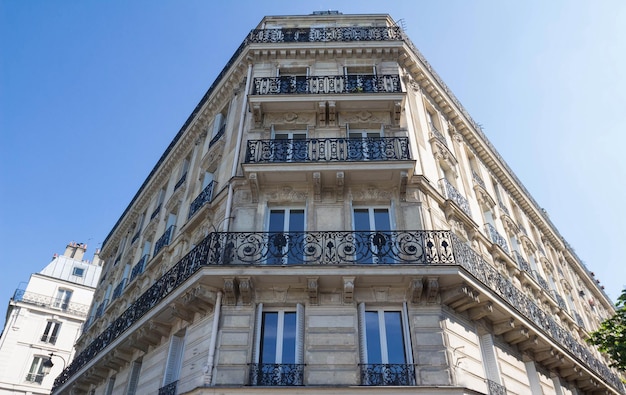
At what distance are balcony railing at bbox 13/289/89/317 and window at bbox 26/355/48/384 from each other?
3834 millimetres

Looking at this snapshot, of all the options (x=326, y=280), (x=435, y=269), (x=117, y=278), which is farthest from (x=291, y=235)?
(x=117, y=278)

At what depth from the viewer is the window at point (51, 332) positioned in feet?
102

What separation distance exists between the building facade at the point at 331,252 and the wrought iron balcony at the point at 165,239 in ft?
0.36

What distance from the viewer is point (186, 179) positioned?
49.5ft

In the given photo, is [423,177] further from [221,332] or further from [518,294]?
[221,332]

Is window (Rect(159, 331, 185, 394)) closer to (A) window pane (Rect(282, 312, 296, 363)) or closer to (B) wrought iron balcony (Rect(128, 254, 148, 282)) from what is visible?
(A) window pane (Rect(282, 312, 296, 363))

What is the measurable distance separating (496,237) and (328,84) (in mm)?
6970

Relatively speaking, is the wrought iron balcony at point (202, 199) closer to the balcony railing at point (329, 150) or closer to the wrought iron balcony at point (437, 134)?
the balcony railing at point (329, 150)

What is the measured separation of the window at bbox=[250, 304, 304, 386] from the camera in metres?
7.90

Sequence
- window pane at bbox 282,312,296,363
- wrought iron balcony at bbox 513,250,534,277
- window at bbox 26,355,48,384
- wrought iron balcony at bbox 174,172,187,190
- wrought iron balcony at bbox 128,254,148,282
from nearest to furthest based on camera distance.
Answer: window pane at bbox 282,312,296,363, wrought iron balcony at bbox 513,250,534,277, wrought iron balcony at bbox 128,254,148,282, wrought iron balcony at bbox 174,172,187,190, window at bbox 26,355,48,384

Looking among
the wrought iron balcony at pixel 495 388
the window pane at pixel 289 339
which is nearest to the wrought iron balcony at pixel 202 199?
the window pane at pixel 289 339

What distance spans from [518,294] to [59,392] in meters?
15.8

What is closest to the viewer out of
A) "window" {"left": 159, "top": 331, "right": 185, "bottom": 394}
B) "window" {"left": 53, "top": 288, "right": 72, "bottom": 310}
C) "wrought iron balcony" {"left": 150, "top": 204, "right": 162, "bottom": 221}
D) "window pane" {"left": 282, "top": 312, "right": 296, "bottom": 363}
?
"window pane" {"left": 282, "top": 312, "right": 296, "bottom": 363}

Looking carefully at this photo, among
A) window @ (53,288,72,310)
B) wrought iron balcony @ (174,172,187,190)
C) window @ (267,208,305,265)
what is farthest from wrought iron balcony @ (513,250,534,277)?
window @ (53,288,72,310)
